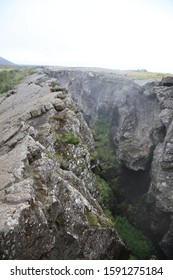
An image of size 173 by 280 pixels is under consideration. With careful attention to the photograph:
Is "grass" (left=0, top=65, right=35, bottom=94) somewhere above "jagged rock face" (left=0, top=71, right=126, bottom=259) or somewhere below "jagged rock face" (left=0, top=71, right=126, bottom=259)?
above

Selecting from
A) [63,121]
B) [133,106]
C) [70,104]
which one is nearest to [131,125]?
[133,106]

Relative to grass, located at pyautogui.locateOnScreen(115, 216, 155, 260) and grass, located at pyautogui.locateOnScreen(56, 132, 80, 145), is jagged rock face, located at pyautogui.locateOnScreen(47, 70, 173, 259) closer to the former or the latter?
grass, located at pyautogui.locateOnScreen(115, 216, 155, 260)

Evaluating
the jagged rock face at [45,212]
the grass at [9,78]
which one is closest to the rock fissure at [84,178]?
the jagged rock face at [45,212]

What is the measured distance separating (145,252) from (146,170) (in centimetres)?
803

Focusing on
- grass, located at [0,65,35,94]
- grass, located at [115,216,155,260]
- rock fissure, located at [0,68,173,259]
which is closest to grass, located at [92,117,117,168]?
rock fissure, located at [0,68,173,259]

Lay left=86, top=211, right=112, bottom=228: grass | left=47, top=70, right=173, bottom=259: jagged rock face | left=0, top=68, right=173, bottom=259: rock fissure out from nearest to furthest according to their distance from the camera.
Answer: left=0, top=68, right=173, bottom=259: rock fissure
left=86, top=211, right=112, bottom=228: grass
left=47, top=70, right=173, bottom=259: jagged rock face

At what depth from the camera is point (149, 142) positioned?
28625 mm

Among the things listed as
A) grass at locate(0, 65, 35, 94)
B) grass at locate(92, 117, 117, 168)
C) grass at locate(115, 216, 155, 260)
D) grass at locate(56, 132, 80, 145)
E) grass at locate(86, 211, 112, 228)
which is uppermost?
grass at locate(0, 65, 35, 94)

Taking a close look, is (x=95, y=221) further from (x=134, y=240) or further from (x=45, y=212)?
(x=134, y=240)

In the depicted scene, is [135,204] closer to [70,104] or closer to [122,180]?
[122,180]

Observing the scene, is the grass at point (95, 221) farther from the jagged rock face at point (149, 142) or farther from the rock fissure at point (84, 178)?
the jagged rock face at point (149, 142)

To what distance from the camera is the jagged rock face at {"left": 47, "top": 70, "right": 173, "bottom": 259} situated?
893 inches

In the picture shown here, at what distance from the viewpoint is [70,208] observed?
14.5 metres

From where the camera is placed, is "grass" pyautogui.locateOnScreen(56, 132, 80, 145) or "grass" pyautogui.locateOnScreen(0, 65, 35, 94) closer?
"grass" pyautogui.locateOnScreen(56, 132, 80, 145)
